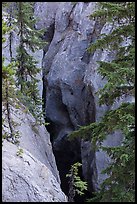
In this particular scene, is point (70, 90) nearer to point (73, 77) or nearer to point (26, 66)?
point (73, 77)

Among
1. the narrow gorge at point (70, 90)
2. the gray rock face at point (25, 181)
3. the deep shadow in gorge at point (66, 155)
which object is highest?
the narrow gorge at point (70, 90)

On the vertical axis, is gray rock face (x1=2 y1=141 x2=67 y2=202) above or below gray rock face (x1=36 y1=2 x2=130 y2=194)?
below

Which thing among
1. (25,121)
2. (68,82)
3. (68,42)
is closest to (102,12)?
(25,121)

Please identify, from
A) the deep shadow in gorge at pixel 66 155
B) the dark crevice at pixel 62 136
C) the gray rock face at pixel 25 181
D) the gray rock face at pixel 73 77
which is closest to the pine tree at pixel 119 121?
the gray rock face at pixel 25 181

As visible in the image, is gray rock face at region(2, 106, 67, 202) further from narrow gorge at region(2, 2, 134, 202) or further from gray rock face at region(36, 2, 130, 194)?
gray rock face at region(36, 2, 130, 194)

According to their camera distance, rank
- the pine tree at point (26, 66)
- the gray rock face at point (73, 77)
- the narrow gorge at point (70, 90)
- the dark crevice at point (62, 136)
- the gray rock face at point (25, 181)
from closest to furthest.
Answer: the gray rock face at point (25, 181) < the pine tree at point (26, 66) < the narrow gorge at point (70, 90) < the gray rock face at point (73, 77) < the dark crevice at point (62, 136)

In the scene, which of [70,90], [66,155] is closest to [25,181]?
[70,90]

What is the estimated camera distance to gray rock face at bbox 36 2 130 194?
2017 centimetres

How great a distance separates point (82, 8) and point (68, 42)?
289 centimetres

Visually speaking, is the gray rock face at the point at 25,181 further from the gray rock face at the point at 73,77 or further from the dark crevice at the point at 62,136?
the dark crevice at the point at 62,136

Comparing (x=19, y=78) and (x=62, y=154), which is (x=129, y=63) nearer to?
(x=19, y=78)

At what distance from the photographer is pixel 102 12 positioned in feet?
32.7

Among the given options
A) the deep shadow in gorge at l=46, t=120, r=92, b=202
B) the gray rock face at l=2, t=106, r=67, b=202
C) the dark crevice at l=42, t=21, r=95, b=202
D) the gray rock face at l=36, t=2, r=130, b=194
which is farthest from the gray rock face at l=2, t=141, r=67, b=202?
the deep shadow in gorge at l=46, t=120, r=92, b=202

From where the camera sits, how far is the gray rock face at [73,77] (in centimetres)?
2017
